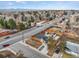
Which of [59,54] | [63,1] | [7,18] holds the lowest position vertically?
[59,54]

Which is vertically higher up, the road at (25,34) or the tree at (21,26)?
the tree at (21,26)

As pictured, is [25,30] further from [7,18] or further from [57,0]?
[57,0]

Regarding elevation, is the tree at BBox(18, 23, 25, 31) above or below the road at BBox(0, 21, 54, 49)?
above

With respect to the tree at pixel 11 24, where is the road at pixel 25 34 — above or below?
below

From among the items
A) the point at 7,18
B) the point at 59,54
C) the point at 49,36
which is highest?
the point at 7,18

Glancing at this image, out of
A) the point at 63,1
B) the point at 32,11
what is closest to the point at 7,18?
the point at 32,11

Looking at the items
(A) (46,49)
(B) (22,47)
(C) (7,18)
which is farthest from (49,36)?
(C) (7,18)

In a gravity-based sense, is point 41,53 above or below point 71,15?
below

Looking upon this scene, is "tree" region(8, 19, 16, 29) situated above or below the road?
above

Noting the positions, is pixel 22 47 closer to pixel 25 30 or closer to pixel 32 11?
pixel 25 30
